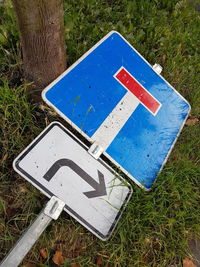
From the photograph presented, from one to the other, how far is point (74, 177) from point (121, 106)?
0.54m

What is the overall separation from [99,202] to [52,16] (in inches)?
38.9

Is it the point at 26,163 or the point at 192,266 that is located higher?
the point at 26,163

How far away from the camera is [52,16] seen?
1.30 meters

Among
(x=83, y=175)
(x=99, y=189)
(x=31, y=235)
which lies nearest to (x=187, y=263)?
(x=99, y=189)

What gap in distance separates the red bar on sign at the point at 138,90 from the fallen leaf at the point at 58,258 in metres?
1.05

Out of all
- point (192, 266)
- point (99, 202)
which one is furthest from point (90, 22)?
point (192, 266)

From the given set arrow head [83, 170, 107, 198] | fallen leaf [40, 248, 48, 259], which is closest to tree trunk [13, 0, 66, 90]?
arrow head [83, 170, 107, 198]

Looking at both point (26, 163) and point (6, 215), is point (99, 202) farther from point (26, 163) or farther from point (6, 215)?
point (6, 215)

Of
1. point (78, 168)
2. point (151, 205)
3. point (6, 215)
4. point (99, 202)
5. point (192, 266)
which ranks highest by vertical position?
point (78, 168)

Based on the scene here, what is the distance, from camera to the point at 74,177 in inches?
57.3

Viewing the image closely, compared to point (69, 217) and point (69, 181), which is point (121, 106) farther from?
point (69, 217)

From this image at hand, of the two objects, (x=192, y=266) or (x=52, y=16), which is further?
(x=192, y=266)

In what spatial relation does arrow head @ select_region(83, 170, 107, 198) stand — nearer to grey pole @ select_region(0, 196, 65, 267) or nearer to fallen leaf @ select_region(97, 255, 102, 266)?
grey pole @ select_region(0, 196, 65, 267)

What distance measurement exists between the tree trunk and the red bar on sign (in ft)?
1.25
